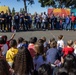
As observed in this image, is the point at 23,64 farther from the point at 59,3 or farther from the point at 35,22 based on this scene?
the point at 59,3

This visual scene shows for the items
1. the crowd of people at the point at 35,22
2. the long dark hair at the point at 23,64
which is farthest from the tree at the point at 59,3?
the long dark hair at the point at 23,64

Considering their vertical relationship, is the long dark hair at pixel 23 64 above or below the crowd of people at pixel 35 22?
above

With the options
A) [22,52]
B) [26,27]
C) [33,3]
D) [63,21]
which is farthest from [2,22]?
[33,3]

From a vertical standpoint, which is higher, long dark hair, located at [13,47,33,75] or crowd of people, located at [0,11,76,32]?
long dark hair, located at [13,47,33,75]

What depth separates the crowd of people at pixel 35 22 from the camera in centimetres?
2448

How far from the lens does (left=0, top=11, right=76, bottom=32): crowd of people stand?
2448 centimetres

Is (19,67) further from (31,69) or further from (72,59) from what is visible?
(72,59)

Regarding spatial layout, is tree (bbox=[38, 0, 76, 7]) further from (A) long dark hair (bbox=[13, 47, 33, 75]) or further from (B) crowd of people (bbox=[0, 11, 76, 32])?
(A) long dark hair (bbox=[13, 47, 33, 75])

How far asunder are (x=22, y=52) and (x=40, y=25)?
899 inches

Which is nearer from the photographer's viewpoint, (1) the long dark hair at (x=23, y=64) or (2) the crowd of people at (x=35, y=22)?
(1) the long dark hair at (x=23, y=64)

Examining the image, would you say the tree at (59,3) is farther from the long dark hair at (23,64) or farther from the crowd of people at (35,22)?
the long dark hair at (23,64)

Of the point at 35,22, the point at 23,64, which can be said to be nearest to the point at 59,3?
the point at 35,22

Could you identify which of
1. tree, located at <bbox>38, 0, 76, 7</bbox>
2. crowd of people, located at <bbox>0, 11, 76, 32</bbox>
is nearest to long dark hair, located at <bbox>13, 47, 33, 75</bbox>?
crowd of people, located at <bbox>0, 11, 76, 32</bbox>

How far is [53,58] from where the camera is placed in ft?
24.7
